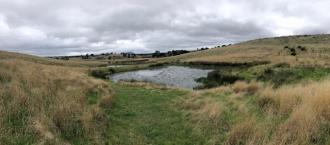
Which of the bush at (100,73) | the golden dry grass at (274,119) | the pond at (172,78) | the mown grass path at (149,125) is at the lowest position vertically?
the pond at (172,78)

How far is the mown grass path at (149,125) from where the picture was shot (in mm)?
9562

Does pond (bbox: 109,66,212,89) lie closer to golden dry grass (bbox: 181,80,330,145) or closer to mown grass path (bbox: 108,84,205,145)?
mown grass path (bbox: 108,84,205,145)

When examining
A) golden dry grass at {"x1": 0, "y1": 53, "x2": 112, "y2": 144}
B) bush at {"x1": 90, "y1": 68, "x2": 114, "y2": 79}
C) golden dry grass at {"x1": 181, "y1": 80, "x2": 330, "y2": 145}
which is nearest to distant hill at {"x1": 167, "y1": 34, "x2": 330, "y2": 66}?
bush at {"x1": 90, "y1": 68, "x2": 114, "y2": 79}

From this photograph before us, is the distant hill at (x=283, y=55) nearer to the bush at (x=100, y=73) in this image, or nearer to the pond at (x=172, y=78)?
the pond at (x=172, y=78)

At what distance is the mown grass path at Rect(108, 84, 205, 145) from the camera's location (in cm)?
956

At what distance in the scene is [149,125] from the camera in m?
11.4

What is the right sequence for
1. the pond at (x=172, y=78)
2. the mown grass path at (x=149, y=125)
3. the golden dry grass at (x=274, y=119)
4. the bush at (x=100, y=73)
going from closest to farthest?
the golden dry grass at (x=274, y=119) → the mown grass path at (x=149, y=125) → the pond at (x=172, y=78) → the bush at (x=100, y=73)

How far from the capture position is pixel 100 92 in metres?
18.0

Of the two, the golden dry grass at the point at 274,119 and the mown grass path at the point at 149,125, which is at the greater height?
the golden dry grass at the point at 274,119

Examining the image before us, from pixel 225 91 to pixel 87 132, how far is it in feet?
35.6

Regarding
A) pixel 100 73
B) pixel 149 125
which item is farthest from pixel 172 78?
pixel 149 125

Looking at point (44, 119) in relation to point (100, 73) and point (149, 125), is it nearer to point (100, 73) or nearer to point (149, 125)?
point (149, 125)

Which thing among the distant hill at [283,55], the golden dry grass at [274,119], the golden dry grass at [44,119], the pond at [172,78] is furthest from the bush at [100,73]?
the golden dry grass at [274,119]

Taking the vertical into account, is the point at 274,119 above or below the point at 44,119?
below
